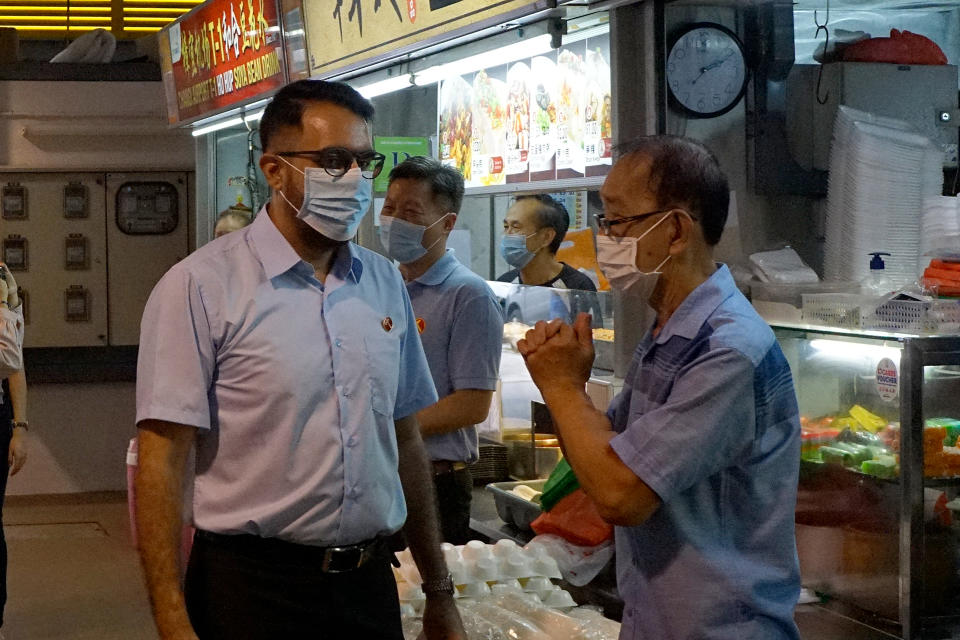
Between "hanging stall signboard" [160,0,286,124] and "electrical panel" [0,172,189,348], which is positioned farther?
"electrical panel" [0,172,189,348]

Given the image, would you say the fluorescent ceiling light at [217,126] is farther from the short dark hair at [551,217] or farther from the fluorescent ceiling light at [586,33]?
the fluorescent ceiling light at [586,33]

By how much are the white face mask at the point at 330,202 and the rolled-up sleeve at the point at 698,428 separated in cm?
86

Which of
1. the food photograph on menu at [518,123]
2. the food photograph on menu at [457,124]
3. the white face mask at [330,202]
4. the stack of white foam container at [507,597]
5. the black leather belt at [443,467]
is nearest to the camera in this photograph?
the white face mask at [330,202]

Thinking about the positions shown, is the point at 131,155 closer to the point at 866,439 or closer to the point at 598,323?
the point at 598,323

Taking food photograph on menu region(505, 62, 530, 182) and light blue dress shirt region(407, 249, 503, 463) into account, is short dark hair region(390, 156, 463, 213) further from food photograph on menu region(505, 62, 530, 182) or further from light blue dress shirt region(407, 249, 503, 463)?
food photograph on menu region(505, 62, 530, 182)

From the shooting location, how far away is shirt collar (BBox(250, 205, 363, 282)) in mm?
2383

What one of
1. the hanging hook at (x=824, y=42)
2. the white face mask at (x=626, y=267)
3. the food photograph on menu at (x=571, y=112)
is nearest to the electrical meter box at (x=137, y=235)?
the food photograph on menu at (x=571, y=112)

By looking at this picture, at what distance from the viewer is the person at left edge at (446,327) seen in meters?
3.66

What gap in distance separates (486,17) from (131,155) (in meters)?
5.81

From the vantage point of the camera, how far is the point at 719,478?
1953 millimetres

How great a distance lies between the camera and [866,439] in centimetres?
345

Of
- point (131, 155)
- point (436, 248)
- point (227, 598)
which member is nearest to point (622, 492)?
point (227, 598)

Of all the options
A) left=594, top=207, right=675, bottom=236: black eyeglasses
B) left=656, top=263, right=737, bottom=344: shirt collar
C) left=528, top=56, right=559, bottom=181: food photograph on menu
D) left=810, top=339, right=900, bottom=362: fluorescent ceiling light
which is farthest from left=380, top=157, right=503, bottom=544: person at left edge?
left=656, top=263, right=737, bottom=344: shirt collar

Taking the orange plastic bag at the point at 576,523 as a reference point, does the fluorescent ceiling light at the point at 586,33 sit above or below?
above
